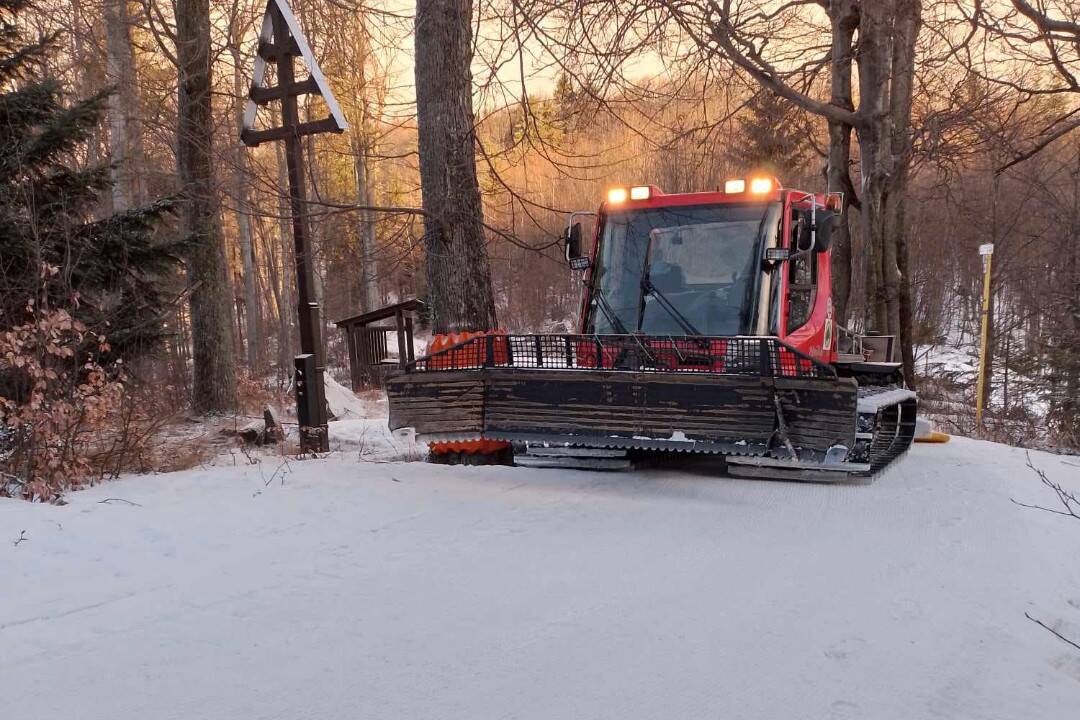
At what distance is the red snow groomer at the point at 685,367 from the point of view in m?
5.82

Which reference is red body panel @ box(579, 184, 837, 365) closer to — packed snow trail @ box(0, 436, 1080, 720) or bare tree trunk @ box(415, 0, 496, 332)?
bare tree trunk @ box(415, 0, 496, 332)

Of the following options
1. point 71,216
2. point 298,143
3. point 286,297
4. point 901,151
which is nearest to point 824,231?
point 298,143

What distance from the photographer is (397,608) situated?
348 centimetres

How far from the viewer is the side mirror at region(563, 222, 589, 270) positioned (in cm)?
760

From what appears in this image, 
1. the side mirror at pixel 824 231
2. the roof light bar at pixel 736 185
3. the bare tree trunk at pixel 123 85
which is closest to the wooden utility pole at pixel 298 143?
the roof light bar at pixel 736 185

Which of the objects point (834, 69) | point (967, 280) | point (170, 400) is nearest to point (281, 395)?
point (170, 400)

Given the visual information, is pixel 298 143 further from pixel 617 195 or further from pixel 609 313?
pixel 609 313

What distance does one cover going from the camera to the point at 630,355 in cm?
647

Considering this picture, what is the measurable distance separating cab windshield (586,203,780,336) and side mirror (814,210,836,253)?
0.38 m

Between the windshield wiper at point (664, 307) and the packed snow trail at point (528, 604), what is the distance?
5.82ft

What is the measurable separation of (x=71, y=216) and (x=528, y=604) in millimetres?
7227

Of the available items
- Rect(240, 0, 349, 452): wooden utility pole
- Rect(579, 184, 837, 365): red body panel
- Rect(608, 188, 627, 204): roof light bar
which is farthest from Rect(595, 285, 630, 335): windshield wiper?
Rect(240, 0, 349, 452): wooden utility pole

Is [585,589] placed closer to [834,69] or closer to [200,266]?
[200,266]

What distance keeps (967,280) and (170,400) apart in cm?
4023
